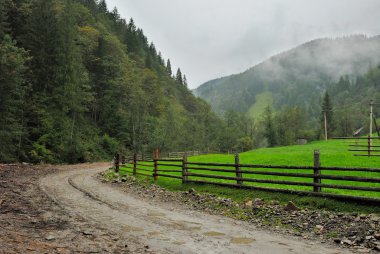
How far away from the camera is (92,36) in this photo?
56.6 meters

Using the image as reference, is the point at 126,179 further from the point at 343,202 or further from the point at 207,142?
the point at 207,142

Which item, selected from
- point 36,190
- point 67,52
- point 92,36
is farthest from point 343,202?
point 92,36

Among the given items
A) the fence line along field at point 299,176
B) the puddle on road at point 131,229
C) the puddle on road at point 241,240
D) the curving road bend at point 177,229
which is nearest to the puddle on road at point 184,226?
the curving road bend at point 177,229

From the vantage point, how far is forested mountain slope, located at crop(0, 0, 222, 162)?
29.4m

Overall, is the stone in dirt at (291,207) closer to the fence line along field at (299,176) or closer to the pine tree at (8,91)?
the fence line along field at (299,176)

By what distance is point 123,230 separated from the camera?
26.1 feet

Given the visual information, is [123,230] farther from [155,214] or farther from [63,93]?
[63,93]

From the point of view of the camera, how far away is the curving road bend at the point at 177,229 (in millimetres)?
6734

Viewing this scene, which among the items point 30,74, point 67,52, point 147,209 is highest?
point 67,52

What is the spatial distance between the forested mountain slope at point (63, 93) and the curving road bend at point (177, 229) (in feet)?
67.7

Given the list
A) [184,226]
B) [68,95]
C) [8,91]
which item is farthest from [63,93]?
[184,226]

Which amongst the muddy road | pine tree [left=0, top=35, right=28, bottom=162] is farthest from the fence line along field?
pine tree [left=0, top=35, right=28, bottom=162]

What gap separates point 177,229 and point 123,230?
149cm

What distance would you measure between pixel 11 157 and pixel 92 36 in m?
34.6
